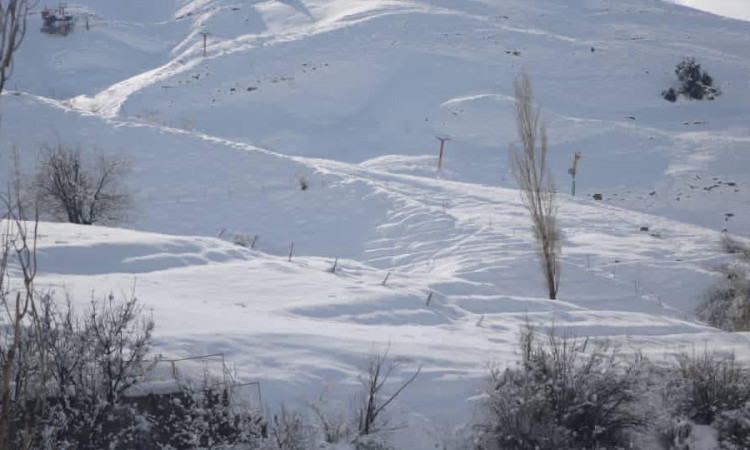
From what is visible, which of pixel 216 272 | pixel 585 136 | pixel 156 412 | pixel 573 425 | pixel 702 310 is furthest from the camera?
pixel 585 136

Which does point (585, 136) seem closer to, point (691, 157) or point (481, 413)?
point (691, 157)

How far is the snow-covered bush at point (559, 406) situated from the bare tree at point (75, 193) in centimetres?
1440

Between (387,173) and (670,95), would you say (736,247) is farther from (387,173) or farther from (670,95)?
(670,95)

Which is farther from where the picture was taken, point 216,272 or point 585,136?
point 585,136

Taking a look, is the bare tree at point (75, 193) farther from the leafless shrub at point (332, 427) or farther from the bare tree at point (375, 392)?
the leafless shrub at point (332, 427)

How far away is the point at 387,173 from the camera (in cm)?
2988

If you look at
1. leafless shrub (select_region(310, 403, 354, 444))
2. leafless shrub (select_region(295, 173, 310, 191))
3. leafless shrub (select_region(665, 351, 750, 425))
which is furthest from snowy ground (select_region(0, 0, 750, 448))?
leafless shrub (select_region(665, 351, 750, 425))

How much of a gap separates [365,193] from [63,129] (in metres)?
11.2

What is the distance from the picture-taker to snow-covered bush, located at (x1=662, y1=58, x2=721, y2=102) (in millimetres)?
42156

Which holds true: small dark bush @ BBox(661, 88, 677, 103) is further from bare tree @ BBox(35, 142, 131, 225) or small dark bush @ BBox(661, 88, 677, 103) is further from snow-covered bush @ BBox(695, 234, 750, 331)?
bare tree @ BBox(35, 142, 131, 225)

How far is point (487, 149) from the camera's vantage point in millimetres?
36188

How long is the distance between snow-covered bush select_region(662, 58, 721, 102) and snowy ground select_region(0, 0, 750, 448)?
0.93 m

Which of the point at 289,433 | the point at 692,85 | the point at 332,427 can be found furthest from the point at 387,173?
the point at 289,433

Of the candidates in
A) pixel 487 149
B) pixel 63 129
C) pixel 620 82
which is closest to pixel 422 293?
pixel 63 129
